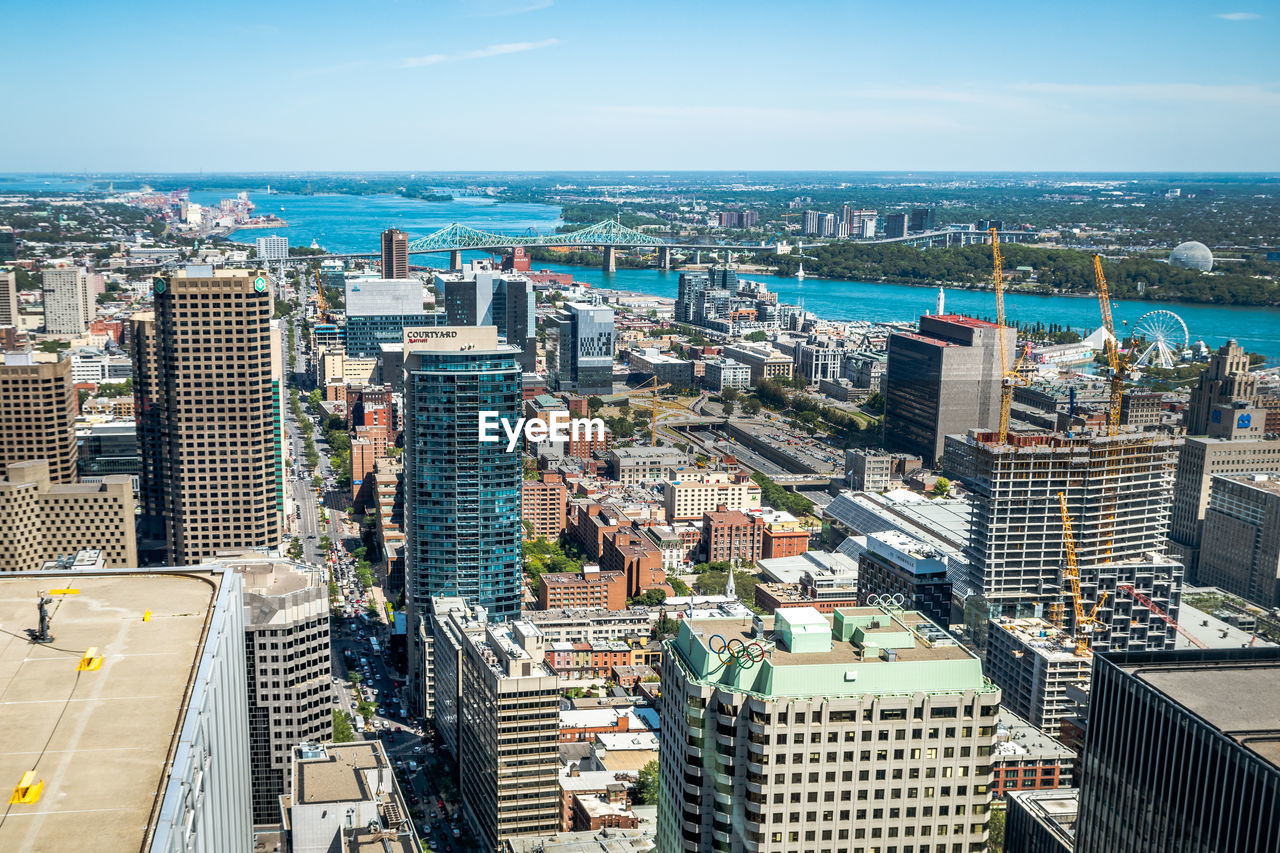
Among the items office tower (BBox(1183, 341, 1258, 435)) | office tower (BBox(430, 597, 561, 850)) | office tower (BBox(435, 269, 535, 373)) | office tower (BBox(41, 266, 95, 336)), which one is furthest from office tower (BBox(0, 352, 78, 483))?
office tower (BBox(1183, 341, 1258, 435))

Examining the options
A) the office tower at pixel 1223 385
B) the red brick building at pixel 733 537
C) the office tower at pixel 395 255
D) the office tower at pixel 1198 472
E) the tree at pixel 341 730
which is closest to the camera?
the tree at pixel 341 730

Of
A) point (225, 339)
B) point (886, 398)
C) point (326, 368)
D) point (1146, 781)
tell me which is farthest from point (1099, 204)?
point (1146, 781)

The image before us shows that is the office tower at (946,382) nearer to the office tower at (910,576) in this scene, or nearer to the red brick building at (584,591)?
the office tower at (910,576)

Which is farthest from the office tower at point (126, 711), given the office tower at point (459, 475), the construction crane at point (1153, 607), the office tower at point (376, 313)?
the office tower at point (376, 313)

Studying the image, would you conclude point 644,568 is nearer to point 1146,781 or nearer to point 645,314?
point 1146,781

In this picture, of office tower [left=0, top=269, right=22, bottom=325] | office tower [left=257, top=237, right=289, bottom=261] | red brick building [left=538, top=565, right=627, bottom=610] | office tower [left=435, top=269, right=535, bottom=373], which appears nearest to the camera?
red brick building [left=538, top=565, right=627, bottom=610]

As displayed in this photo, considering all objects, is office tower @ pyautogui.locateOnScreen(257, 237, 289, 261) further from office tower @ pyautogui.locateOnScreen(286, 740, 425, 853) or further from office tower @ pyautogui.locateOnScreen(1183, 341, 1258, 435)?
office tower @ pyautogui.locateOnScreen(286, 740, 425, 853)
